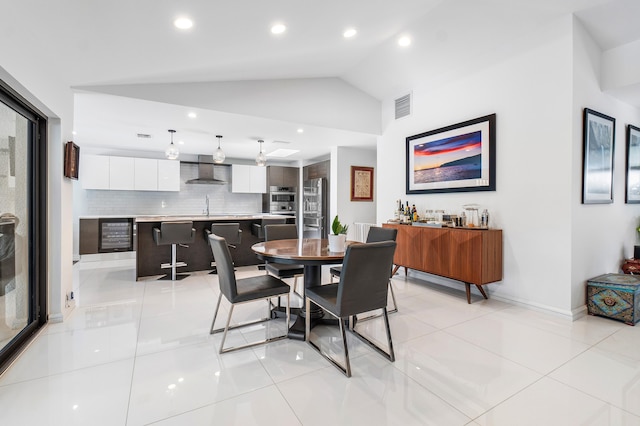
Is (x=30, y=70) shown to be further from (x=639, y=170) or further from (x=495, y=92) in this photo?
(x=639, y=170)

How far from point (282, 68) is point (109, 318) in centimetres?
346

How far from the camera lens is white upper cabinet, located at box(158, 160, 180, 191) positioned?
6.84 meters

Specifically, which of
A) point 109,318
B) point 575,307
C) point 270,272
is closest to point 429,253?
point 575,307

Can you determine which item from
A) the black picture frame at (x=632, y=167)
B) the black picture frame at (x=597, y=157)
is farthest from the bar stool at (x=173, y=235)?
the black picture frame at (x=632, y=167)

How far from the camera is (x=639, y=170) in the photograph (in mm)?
3959

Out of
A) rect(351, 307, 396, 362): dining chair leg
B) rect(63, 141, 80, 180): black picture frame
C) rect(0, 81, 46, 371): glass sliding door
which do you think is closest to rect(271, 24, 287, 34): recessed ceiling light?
rect(0, 81, 46, 371): glass sliding door

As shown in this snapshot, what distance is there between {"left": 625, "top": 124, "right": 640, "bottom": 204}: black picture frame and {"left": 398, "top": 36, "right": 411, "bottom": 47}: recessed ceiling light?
289 cm

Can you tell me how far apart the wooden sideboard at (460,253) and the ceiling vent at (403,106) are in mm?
1897

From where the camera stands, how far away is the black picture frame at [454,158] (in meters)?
3.71

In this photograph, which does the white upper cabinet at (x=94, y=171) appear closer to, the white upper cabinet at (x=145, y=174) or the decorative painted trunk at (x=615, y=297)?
the white upper cabinet at (x=145, y=174)

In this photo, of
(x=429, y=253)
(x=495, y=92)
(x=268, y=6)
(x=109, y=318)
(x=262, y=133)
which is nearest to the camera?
(x=268, y=6)

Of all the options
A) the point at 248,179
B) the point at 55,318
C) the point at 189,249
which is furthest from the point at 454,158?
the point at 248,179

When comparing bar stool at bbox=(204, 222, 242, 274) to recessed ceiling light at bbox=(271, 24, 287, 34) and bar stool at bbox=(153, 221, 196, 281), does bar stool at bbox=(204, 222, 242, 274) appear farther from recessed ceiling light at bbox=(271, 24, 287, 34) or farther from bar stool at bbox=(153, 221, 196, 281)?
recessed ceiling light at bbox=(271, 24, 287, 34)

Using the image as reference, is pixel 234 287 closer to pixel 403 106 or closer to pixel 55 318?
pixel 55 318
